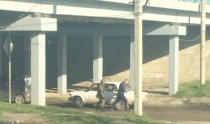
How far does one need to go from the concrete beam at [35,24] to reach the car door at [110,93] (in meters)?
4.44

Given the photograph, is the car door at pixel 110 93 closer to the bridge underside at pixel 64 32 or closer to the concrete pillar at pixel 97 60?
the bridge underside at pixel 64 32

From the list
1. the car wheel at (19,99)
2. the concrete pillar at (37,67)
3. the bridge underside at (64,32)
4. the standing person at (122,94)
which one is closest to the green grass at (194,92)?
the bridge underside at (64,32)

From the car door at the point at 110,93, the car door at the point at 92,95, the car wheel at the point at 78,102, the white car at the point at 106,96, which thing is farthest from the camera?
the car wheel at the point at 78,102

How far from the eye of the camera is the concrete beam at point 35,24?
2811 centimetres

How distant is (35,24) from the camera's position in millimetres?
28281

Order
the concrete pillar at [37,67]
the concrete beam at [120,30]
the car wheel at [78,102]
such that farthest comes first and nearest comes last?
the concrete beam at [120,30] < the car wheel at [78,102] < the concrete pillar at [37,67]

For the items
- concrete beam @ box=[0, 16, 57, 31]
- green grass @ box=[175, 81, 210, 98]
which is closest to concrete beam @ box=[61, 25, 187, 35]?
green grass @ box=[175, 81, 210, 98]

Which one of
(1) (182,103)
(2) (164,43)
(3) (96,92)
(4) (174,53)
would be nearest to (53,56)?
(2) (164,43)

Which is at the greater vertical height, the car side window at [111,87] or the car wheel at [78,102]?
the car side window at [111,87]

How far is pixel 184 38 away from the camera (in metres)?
50.8

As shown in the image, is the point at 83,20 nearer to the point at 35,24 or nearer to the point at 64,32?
the point at 35,24

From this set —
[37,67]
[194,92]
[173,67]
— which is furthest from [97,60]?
[37,67]

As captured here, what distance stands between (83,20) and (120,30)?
29.7 feet

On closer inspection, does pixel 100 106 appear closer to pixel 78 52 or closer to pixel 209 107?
pixel 209 107
